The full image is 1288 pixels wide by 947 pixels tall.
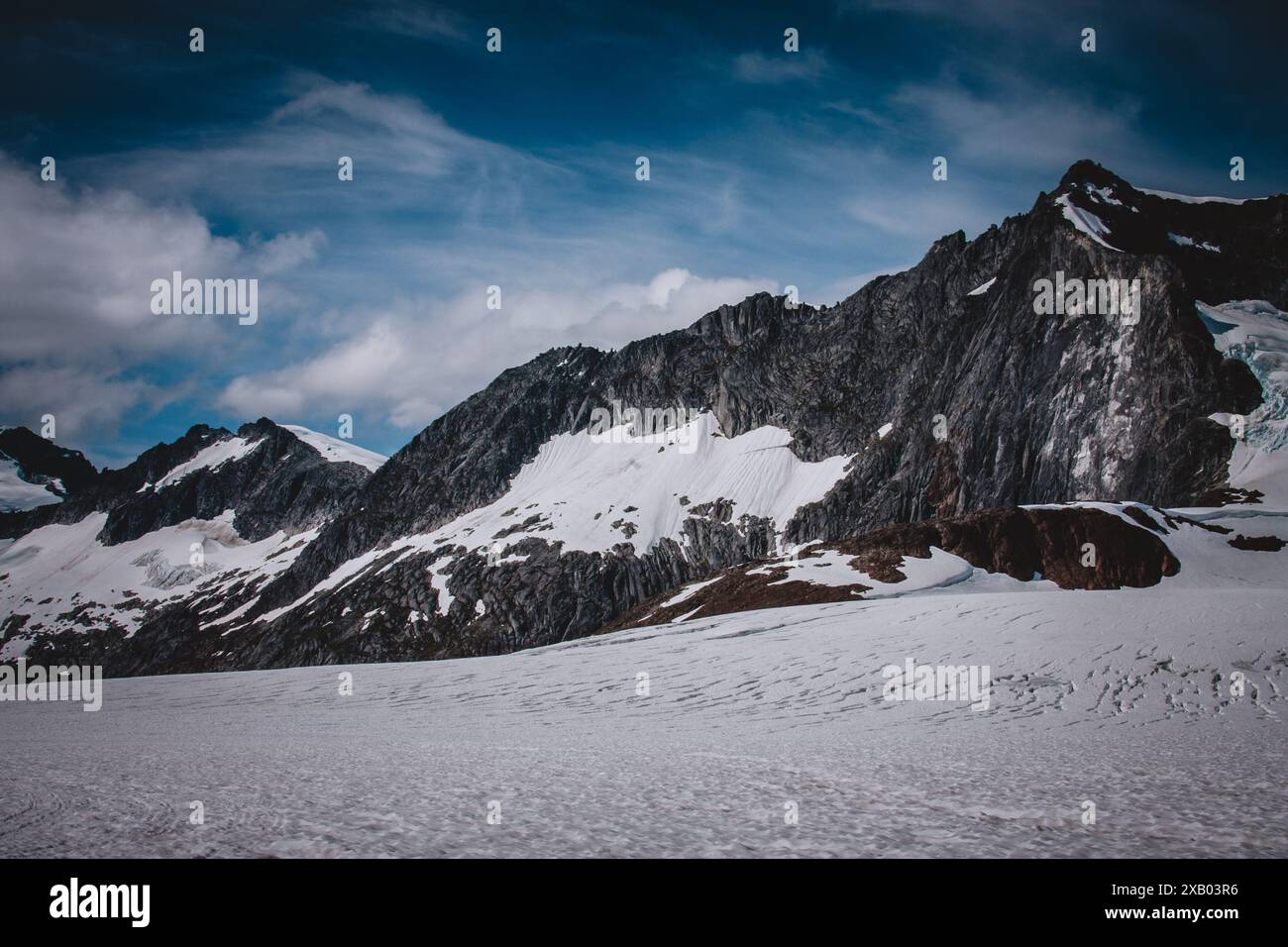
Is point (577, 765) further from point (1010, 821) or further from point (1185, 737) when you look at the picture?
point (1185, 737)

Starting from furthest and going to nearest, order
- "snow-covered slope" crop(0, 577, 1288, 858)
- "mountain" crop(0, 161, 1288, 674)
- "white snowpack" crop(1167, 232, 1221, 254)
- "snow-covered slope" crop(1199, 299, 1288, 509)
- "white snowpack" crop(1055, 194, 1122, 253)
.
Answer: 1. "white snowpack" crop(1167, 232, 1221, 254)
2. "white snowpack" crop(1055, 194, 1122, 253)
3. "mountain" crop(0, 161, 1288, 674)
4. "snow-covered slope" crop(1199, 299, 1288, 509)
5. "snow-covered slope" crop(0, 577, 1288, 858)

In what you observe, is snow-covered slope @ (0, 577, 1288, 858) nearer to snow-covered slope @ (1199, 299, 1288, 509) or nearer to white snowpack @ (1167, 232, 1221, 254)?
snow-covered slope @ (1199, 299, 1288, 509)

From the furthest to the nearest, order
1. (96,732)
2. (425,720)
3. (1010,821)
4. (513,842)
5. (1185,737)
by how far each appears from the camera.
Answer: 1. (425,720)
2. (96,732)
3. (1185,737)
4. (1010,821)
5. (513,842)

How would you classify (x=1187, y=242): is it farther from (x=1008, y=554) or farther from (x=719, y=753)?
(x=719, y=753)

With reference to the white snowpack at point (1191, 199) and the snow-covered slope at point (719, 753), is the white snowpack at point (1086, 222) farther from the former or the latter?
the snow-covered slope at point (719, 753)

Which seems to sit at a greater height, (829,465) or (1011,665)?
(829,465)

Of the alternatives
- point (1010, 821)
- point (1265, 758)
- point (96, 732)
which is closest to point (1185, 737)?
point (1265, 758)

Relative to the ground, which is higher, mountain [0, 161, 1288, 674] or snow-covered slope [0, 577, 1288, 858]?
mountain [0, 161, 1288, 674]

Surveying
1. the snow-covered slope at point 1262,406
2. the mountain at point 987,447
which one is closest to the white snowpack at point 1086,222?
the mountain at point 987,447

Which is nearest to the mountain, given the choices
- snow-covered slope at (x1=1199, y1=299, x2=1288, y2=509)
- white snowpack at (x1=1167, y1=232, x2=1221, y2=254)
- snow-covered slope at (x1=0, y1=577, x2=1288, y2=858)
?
snow-covered slope at (x1=1199, y1=299, x2=1288, y2=509)

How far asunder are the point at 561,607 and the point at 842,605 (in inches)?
4381

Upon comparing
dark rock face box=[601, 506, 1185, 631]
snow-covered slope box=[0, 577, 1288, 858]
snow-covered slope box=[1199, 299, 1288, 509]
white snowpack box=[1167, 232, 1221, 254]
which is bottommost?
snow-covered slope box=[0, 577, 1288, 858]

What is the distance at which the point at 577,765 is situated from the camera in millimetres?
18938
